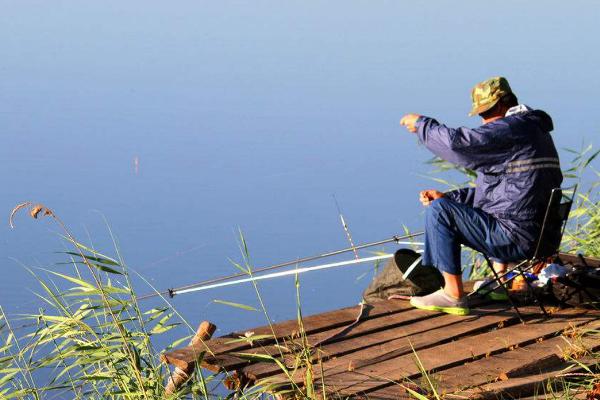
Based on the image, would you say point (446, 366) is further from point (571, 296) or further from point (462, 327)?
point (571, 296)

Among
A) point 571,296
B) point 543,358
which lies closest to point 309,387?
point 543,358

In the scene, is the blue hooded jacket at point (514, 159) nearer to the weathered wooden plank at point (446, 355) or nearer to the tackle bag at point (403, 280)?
the weathered wooden plank at point (446, 355)

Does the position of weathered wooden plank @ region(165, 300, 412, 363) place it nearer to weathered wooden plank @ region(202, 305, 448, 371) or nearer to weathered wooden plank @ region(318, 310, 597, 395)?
weathered wooden plank @ region(202, 305, 448, 371)

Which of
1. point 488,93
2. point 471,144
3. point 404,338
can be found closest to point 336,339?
point 404,338

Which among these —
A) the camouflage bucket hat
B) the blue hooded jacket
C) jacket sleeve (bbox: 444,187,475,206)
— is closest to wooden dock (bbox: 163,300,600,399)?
the blue hooded jacket

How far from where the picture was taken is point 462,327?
6.22 m

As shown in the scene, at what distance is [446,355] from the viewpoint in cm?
573

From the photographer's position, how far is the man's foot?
647 centimetres

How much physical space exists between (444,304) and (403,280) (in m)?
0.36

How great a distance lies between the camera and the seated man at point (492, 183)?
633cm

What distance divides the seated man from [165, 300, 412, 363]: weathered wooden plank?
173 millimetres

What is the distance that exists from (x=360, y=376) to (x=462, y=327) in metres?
1.01

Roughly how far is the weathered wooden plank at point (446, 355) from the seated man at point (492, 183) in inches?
15.1

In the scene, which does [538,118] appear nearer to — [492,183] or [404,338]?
[492,183]
